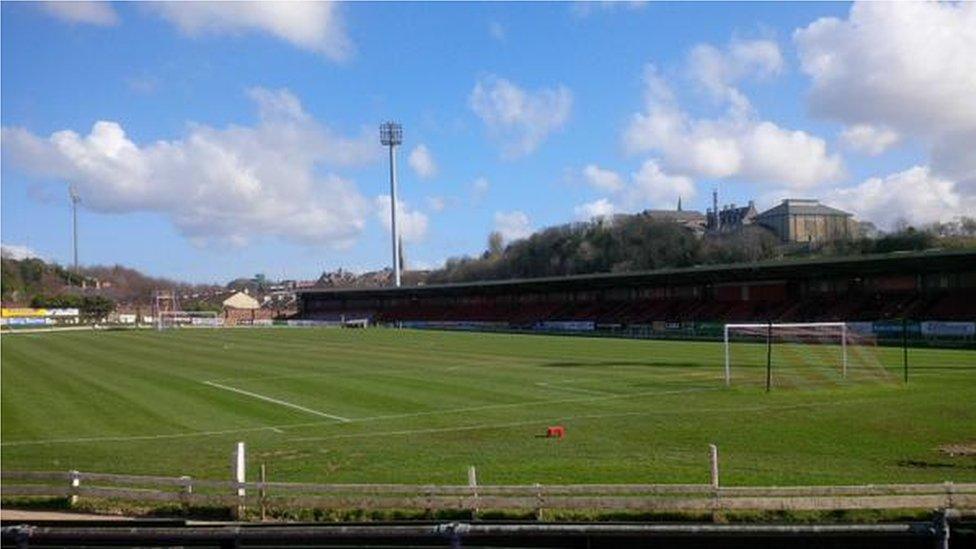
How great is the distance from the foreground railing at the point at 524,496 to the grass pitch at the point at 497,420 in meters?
3.13

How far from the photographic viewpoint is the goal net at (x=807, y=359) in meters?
37.0

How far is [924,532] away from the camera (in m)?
6.48

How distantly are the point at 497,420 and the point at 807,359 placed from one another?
19.3 m

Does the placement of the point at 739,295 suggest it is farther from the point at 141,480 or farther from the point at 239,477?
the point at 141,480

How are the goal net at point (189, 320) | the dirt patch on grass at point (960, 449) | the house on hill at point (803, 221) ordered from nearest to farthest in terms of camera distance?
the dirt patch on grass at point (960, 449) → the goal net at point (189, 320) → the house on hill at point (803, 221)

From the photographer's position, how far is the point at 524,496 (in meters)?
14.9

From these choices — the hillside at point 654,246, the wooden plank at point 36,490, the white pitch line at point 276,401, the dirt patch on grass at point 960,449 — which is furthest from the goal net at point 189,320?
the dirt patch on grass at point 960,449

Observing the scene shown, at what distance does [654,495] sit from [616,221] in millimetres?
158315

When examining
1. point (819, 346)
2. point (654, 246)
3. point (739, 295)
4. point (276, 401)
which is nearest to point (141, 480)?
point (276, 401)

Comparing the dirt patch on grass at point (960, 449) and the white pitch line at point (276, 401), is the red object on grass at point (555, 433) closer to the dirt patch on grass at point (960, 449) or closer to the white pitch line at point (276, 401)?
the white pitch line at point (276, 401)

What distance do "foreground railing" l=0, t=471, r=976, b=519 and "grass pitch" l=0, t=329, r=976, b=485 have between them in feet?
10.3

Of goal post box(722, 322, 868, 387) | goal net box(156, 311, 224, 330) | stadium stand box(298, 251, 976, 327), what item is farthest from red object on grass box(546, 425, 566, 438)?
goal net box(156, 311, 224, 330)

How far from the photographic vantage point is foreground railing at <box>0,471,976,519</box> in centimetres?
1377


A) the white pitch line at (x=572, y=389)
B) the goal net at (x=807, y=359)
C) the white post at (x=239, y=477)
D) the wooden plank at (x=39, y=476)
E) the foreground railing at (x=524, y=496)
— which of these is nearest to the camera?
the foreground railing at (x=524, y=496)
